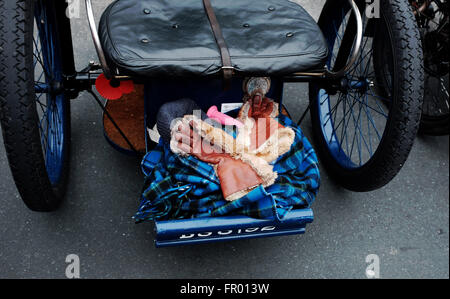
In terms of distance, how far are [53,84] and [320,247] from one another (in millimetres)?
1245

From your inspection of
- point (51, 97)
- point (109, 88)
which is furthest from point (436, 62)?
point (51, 97)

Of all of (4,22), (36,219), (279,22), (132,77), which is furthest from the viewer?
(36,219)

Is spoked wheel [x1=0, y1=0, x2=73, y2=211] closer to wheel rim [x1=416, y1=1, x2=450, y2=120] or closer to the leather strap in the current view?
the leather strap

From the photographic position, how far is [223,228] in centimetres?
135

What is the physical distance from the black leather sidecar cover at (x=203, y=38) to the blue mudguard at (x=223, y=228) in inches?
18.0

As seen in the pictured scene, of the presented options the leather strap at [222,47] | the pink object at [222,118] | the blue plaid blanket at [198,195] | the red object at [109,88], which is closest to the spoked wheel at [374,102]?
the blue plaid blanket at [198,195]

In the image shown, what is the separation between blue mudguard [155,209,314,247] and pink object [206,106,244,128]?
350mm

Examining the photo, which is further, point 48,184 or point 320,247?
point 320,247

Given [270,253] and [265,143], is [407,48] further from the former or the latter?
[270,253]

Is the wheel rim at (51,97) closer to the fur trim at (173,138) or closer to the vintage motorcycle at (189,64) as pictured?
the vintage motorcycle at (189,64)

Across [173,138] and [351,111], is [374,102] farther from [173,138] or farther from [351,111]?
[173,138]

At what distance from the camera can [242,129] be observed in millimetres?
1549

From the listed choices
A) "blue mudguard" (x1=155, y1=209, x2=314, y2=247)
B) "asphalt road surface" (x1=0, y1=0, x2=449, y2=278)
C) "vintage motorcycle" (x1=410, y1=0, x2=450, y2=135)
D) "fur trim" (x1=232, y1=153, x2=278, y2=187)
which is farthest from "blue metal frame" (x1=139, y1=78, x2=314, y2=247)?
"vintage motorcycle" (x1=410, y1=0, x2=450, y2=135)
